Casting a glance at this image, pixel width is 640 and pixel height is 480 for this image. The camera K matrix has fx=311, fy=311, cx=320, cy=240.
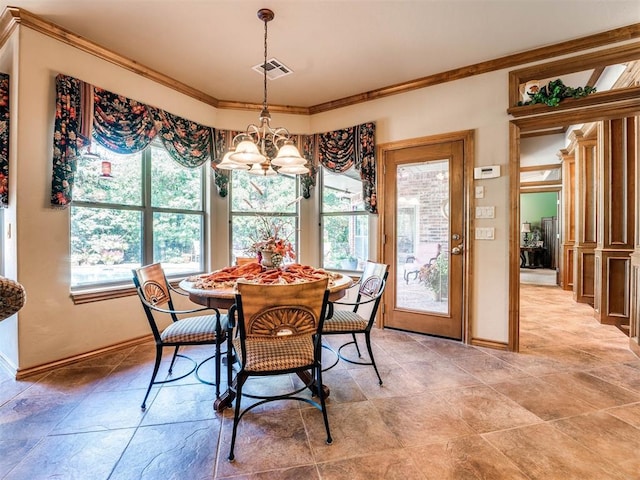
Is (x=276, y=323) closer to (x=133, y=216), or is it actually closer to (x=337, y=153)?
(x=133, y=216)

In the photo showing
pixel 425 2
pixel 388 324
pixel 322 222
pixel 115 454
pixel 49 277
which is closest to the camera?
pixel 115 454

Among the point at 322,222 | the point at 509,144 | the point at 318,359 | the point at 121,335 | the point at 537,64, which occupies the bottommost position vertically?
the point at 121,335

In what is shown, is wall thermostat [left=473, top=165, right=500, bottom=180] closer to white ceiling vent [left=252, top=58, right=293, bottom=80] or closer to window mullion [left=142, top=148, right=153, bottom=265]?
white ceiling vent [left=252, top=58, right=293, bottom=80]

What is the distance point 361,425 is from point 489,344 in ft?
6.25

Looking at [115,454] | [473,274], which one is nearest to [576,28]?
[473,274]

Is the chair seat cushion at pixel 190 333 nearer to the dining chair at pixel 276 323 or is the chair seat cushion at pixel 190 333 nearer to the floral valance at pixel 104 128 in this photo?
the dining chair at pixel 276 323

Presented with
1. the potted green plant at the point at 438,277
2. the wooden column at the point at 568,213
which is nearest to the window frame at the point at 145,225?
the potted green plant at the point at 438,277

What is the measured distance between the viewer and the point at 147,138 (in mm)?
3094

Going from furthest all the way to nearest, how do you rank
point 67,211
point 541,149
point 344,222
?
point 541,149
point 344,222
point 67,211

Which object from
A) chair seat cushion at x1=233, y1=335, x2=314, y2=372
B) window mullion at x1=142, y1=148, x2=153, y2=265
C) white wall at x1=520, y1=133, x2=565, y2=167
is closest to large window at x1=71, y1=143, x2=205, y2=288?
window mullion at x1=142, y1=148, x2=153, y2=265

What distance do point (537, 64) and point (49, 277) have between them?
184 inches

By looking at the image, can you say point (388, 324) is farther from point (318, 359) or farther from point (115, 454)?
point (115, 454)

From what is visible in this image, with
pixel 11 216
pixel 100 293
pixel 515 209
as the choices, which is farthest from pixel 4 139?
pixel 515 209

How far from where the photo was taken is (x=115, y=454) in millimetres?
1606
